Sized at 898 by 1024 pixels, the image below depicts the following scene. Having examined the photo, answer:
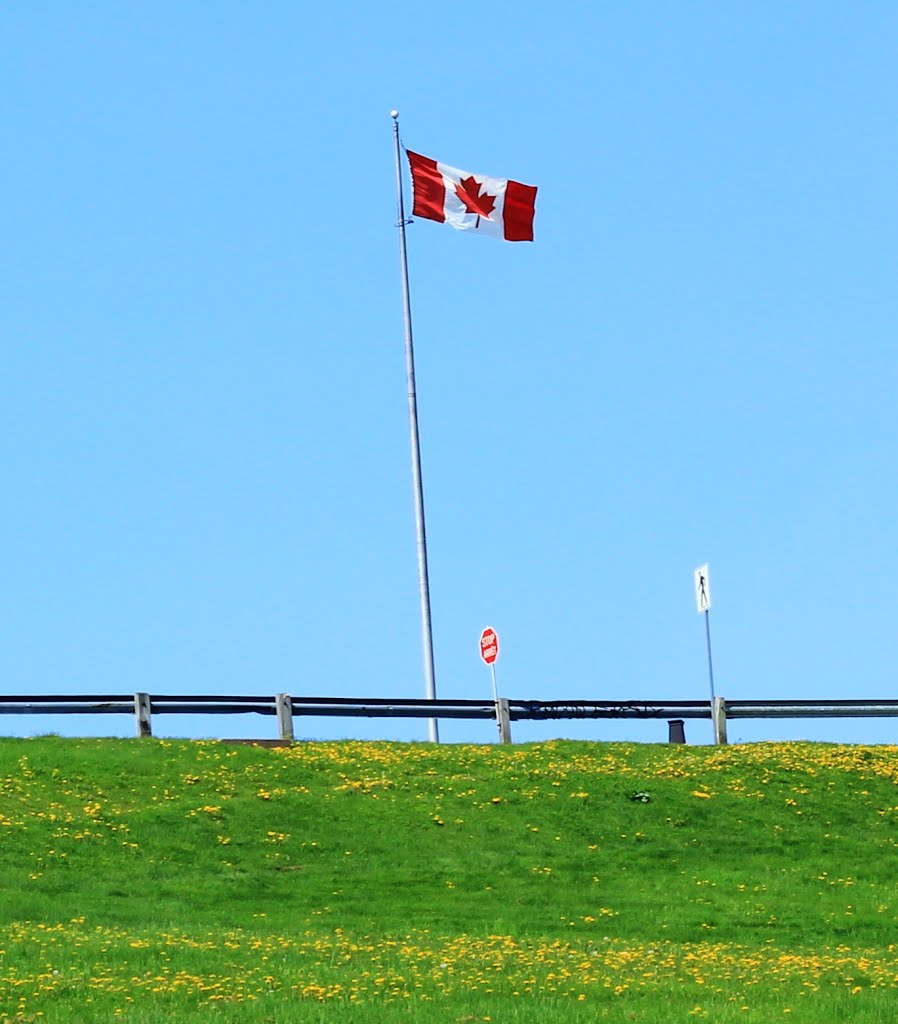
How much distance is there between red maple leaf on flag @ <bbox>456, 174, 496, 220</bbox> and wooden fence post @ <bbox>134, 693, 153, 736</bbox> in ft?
58.4

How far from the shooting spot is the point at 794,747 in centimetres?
3853

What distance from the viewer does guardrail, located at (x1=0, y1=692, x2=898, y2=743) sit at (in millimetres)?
35469

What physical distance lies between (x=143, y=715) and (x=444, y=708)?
6.80 metres

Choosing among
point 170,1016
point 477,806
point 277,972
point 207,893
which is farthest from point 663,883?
point 170,1016

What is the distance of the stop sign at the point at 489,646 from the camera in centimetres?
3897

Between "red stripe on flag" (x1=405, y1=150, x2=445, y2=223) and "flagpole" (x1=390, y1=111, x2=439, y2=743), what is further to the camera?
"red stripe on flag" (x1=405, y1=150, x2=445, y2=223)

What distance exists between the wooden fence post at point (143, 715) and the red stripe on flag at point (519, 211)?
59.9 ft

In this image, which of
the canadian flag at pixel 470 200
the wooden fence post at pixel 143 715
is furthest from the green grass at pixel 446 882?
the canadian flag at pixel 470 200

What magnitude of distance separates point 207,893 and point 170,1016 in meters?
9.14

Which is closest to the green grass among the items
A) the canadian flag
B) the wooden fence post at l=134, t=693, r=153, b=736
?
the wooden fence post at l=134, t=693, r=153, b=736

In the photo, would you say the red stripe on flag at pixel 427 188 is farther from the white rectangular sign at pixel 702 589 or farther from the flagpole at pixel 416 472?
the white rectangular sign at pixel 702 589

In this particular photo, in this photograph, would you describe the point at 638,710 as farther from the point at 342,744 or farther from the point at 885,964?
the point at 885,964

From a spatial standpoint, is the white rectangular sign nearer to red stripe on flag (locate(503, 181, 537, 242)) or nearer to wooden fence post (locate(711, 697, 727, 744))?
wooden fence post (locate(711, 697, 727, 744))

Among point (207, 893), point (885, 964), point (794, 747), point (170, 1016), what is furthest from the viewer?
point (794, 747)
